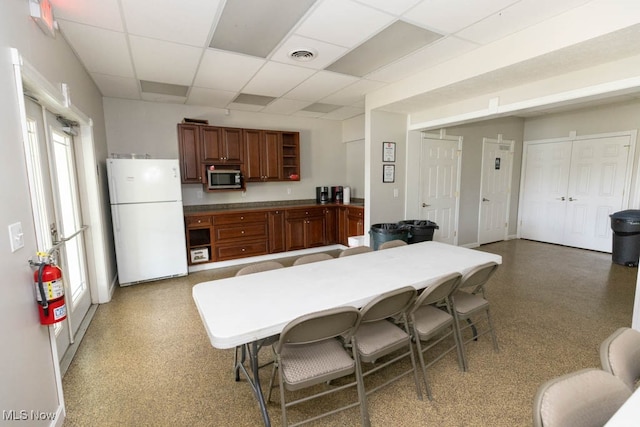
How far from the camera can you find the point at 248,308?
1.63m

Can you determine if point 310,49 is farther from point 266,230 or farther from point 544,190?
point 544,190

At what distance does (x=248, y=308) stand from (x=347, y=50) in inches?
99.1

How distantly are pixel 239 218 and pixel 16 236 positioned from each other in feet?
11.1

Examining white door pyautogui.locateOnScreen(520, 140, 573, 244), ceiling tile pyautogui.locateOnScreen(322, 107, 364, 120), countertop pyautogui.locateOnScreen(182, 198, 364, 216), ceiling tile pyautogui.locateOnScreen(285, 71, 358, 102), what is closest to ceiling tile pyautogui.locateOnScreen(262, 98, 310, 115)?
ceiling tile pyautogui.locateOnScreen(285, 71, 358, 102)

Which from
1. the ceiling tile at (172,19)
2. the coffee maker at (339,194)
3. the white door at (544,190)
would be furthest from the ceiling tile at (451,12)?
the white door at (544,190)

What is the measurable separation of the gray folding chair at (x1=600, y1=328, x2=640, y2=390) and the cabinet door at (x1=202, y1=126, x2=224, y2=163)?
15.8 feet

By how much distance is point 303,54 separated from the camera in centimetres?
293

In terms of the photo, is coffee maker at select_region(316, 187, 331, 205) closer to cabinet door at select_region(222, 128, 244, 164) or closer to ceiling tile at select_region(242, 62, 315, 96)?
cabinet door at select_region(222, 128, 244, 164)

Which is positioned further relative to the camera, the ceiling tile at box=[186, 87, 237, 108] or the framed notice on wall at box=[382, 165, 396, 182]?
the framed notice on wall at box=[382, 165, 396, 182]

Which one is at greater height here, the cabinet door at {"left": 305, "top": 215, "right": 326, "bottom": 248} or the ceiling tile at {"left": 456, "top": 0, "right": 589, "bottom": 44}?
the ceiling tile at {"left": 456, "top": 0, "right": 589, "bottom": 44}

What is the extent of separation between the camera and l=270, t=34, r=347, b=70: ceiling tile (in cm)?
268

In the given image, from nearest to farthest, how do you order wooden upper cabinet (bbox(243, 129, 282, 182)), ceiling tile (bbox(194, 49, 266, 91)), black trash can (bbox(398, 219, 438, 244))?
1. ceiling tile (bbox(194, 49, 266, 91))
2. black trash can (bbox(398, 219, 438, 244))
3. wooden upper cabinet (bbox(243, 129, 282, 182))

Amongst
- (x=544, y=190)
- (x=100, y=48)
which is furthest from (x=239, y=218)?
(x=544, y=190)

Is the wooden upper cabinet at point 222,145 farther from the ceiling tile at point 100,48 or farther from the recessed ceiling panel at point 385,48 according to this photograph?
the recessed ceiling panel at point 385,48
